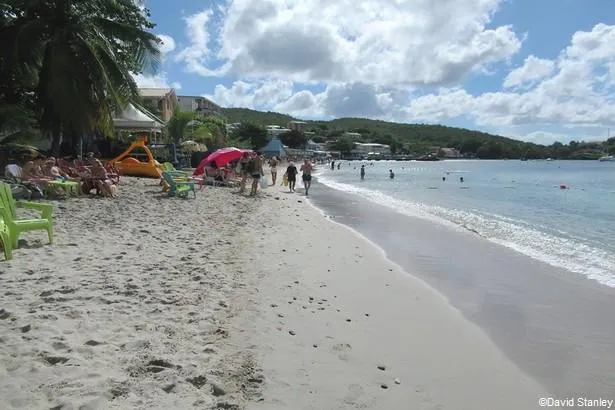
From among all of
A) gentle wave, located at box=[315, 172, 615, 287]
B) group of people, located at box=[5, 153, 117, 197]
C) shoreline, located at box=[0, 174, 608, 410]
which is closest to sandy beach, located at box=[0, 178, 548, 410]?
shoreline, located at box=[0, 174, 608, 410]

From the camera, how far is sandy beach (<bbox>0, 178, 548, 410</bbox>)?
3479 millimetres

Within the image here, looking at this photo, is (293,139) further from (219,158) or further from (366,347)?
(366,347)

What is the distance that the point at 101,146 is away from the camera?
25.2 metres

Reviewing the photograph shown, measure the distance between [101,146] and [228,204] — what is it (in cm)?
1350

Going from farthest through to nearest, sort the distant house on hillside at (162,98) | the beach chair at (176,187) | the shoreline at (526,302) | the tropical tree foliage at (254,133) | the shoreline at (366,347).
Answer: the tropical tree foliage at (254,133), the distant house on hillside at (162,98), the beach chair at (176,187), the shoreline at (526,302), the shoreline at (366,347)

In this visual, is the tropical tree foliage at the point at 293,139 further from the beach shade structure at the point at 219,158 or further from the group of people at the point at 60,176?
the group of people at the point at 60,176

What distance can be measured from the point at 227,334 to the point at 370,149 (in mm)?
168387

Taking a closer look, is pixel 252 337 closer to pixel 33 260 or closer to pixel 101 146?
pixel 33 260

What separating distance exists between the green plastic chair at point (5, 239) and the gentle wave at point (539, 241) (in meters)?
8.20

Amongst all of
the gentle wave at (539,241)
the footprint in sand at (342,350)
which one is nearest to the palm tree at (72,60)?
the gentle wave at (539,241)

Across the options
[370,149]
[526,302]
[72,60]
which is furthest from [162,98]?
[370,149]

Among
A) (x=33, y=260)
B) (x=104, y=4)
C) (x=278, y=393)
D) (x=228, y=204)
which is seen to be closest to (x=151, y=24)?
(x=104, y=4)

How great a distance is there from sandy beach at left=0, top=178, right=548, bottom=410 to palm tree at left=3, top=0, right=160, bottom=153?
8.73 meters

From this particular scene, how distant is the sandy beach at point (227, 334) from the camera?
3.48 metres
